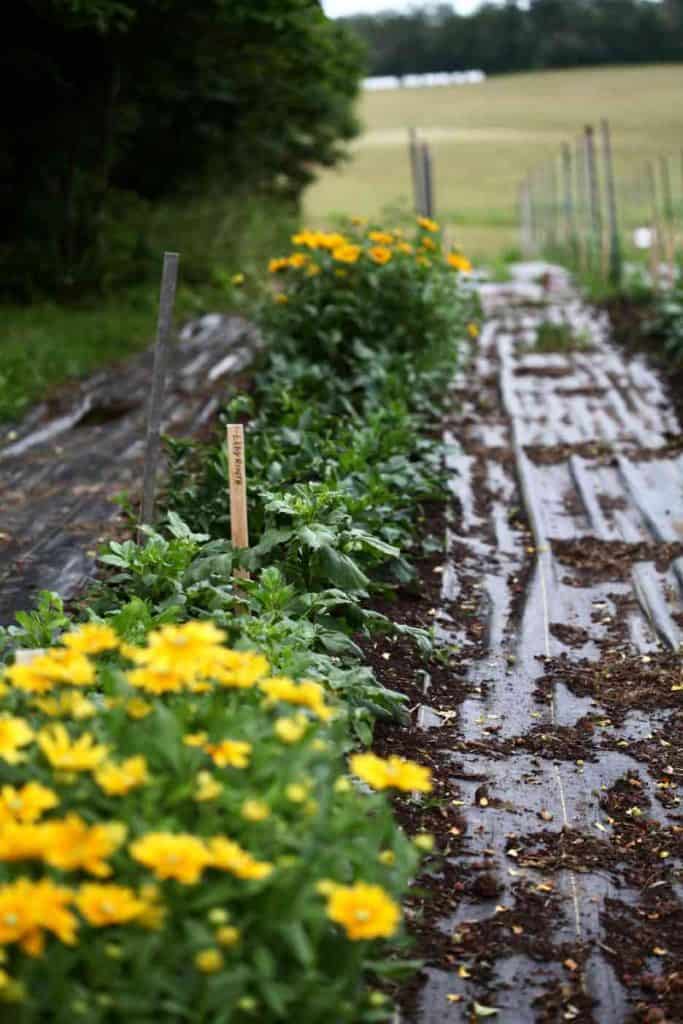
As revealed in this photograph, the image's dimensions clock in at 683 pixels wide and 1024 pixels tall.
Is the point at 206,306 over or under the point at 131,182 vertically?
under

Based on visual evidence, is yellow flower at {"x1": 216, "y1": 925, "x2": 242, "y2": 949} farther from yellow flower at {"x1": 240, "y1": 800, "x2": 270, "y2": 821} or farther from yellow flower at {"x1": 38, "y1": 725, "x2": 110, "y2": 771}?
yellow flower at {"x1": 38, "y1": 725, "x2": 110, "y2": 771}

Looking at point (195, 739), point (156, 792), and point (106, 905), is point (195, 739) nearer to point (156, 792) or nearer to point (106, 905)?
point (156, 792)

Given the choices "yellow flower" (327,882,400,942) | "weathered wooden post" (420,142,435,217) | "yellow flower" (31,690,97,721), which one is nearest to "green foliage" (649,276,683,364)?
"weathered wooden post" (420,142,435,217)

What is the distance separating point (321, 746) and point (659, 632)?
2825 mm

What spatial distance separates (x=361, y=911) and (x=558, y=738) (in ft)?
6.88

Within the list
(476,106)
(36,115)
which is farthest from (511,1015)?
(476,106)

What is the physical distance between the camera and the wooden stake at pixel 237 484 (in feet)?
11.4

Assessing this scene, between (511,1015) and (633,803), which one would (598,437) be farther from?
(511,1015)

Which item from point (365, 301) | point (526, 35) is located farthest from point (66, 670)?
point (526, 35)

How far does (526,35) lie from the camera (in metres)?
50.9

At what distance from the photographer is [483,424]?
8.16 metres

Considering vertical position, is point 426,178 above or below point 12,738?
above

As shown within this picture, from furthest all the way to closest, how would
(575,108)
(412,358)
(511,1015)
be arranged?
(575,108), (412,358), (511,1015)

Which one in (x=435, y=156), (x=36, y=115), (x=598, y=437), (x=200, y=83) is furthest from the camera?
(x=435, y=156)
